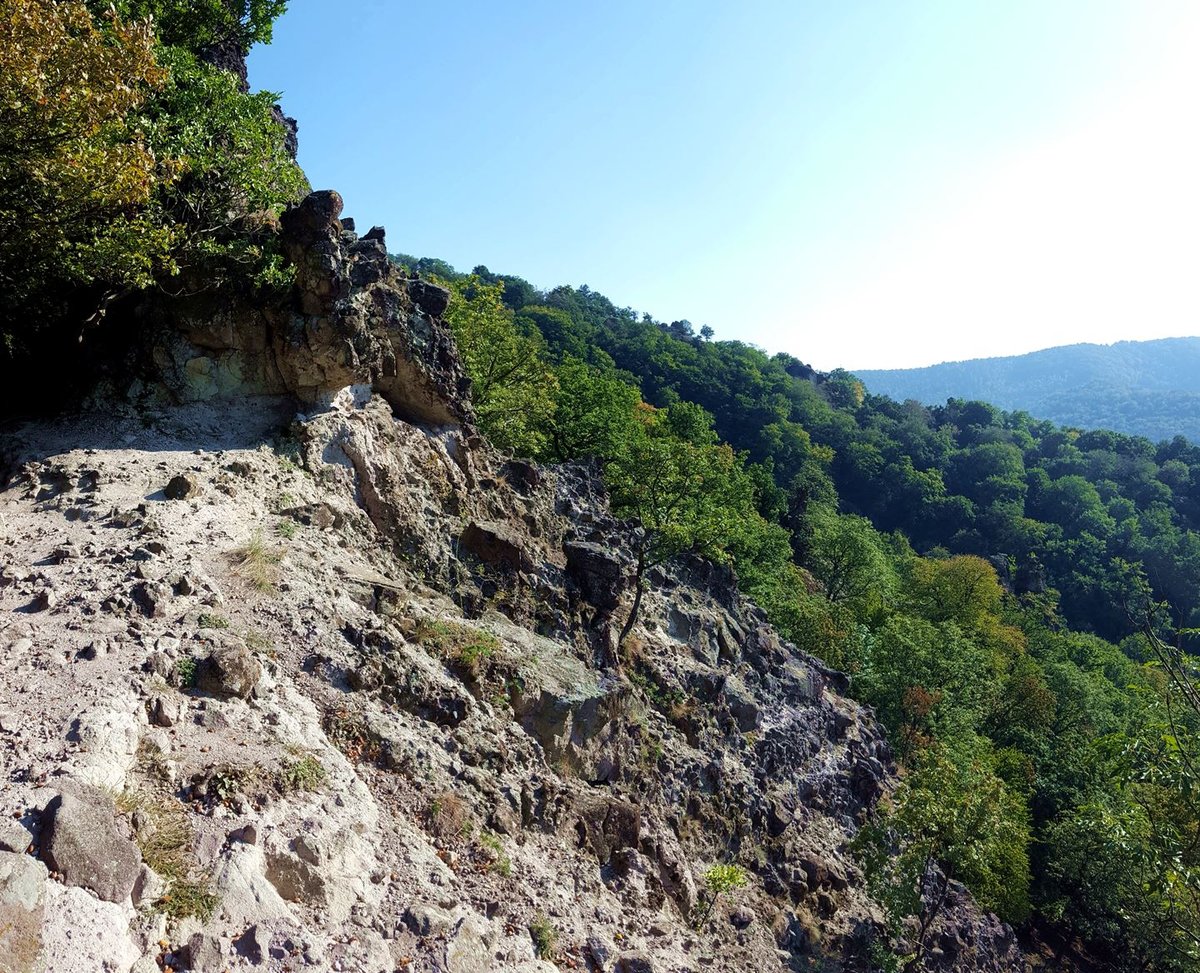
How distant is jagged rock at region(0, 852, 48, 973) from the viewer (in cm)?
476

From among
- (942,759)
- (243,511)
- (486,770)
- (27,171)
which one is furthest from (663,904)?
(27,171)

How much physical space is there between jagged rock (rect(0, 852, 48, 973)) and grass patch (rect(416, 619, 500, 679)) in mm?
7085

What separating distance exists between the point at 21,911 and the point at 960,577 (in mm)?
61610

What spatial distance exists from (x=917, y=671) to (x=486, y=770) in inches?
1191

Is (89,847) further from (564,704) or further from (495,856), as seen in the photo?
(564,704)

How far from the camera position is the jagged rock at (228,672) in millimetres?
8336

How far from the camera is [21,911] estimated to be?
4980 millimetres

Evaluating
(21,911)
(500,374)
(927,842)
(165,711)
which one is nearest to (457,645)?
(165,711)

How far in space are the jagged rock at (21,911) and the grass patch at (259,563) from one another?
5522 millimetres

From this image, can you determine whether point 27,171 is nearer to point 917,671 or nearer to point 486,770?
point 486,770

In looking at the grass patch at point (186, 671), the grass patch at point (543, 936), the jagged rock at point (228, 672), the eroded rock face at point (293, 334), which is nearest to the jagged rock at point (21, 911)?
the grass patch at point (186, 671)

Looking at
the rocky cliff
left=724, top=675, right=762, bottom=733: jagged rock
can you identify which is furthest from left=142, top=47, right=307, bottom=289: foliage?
left=724, top=675, right=762, bottom=733: jagged rock

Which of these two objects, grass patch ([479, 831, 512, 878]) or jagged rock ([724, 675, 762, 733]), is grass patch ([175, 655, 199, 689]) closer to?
grass patch ([479, 831, 512, 878])

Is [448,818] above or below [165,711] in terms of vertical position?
below
